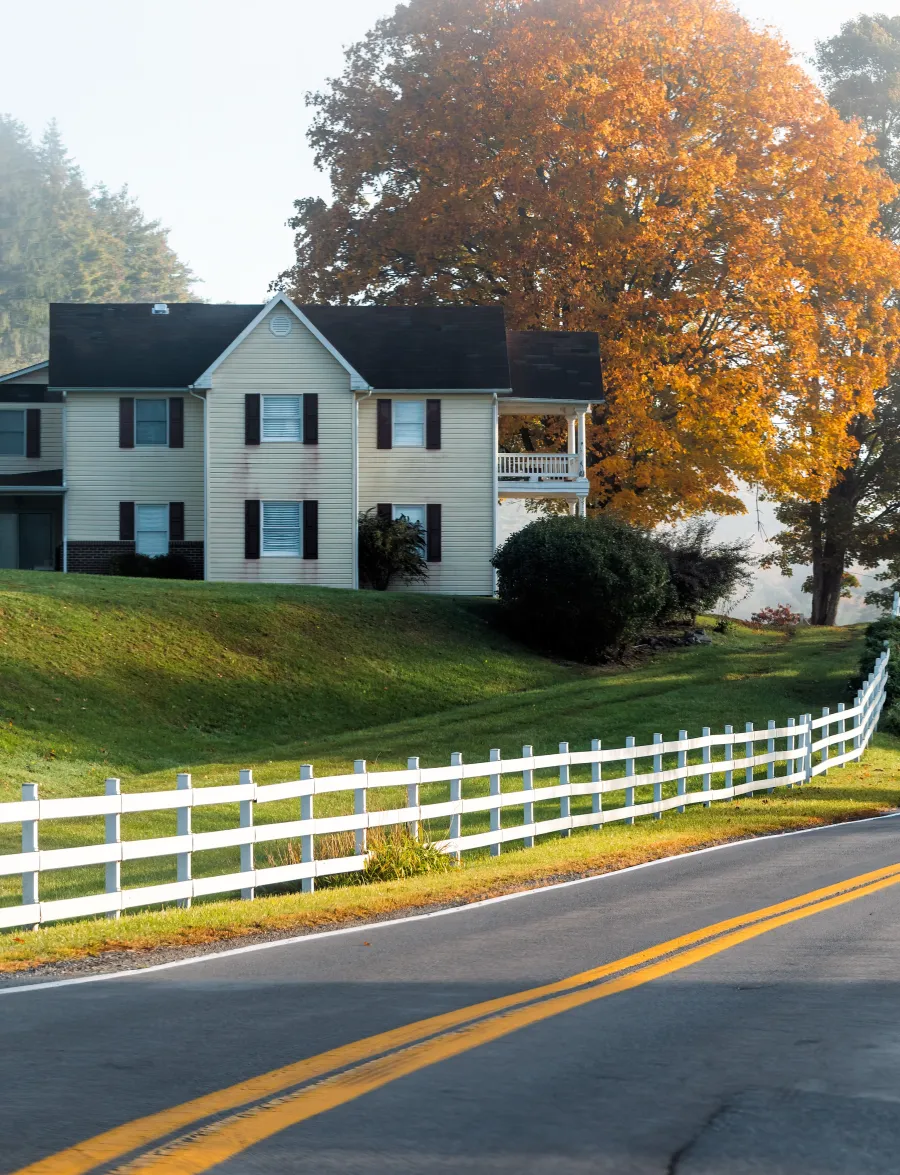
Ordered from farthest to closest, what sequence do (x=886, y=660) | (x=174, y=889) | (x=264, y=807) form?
(x=886, y=660) < (x=264, y=807) < (x=174, y=889)

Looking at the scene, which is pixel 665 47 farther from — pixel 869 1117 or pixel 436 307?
pixel 869 1117

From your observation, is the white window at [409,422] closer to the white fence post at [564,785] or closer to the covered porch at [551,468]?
the covered porch at [551,468]

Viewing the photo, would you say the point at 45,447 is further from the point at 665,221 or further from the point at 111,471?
the point at 665,221

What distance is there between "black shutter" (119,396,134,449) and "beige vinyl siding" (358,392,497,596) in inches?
258

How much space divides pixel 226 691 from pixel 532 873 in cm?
1803

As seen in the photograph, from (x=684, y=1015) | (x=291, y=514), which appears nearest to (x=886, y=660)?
(x=291, y=514)

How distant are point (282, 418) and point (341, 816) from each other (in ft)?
93.1

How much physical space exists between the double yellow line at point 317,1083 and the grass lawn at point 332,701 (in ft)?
16.9

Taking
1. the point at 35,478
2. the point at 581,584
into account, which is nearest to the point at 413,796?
the point at 581,584

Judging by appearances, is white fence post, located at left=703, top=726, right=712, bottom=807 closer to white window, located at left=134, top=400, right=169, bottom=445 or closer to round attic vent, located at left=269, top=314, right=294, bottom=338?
round attic vent, located at left=269, top=314, right=294, bottom=338

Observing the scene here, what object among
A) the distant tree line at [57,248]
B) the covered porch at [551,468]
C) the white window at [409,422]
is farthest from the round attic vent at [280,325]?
the distant tree line at [57,248]

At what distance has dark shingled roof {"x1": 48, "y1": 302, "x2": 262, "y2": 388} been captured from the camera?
45531 millimetres

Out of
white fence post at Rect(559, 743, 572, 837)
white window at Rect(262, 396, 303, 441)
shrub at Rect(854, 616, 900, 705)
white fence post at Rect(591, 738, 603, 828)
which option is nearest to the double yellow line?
white fence post at Rect(559, 743, 572, 837)

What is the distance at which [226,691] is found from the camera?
1299 inches
